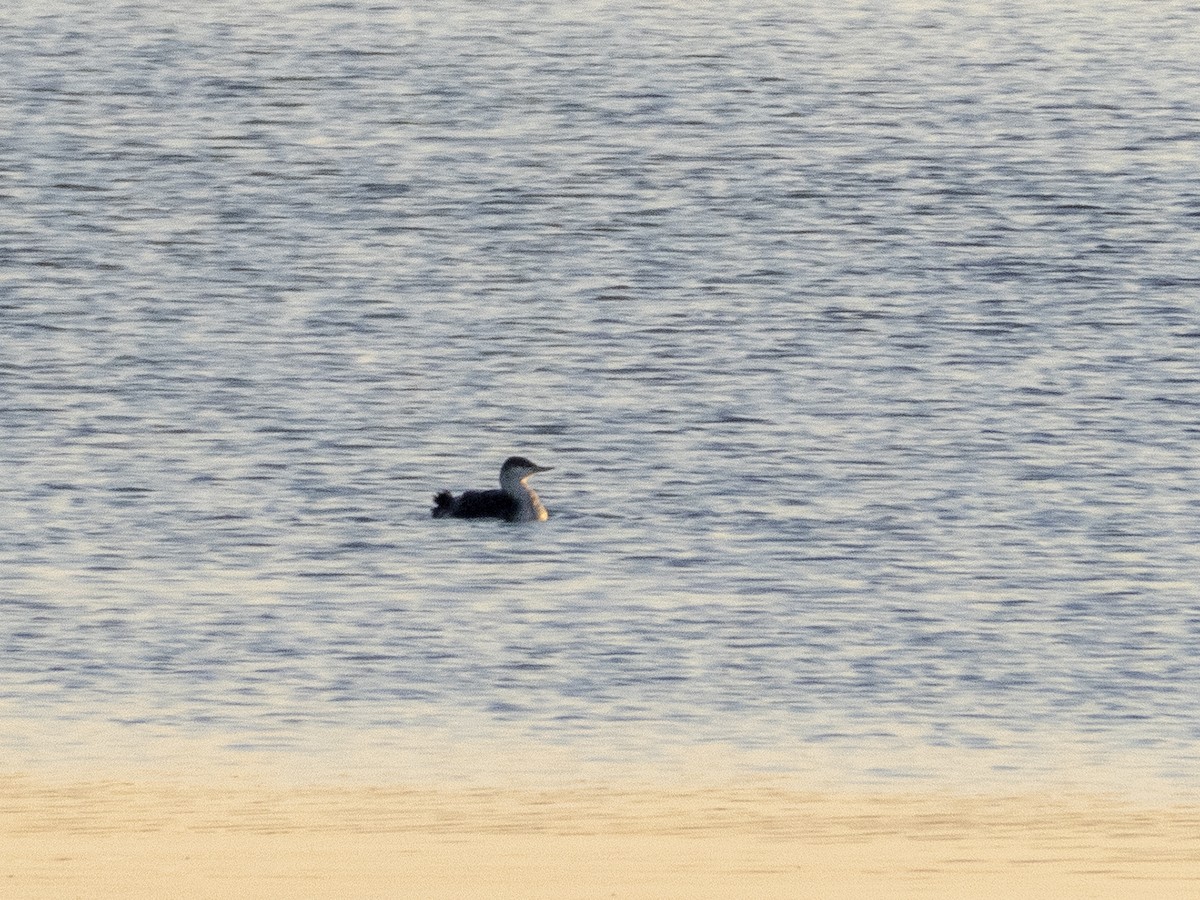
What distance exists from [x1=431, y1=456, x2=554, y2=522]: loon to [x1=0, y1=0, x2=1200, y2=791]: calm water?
0.12 m

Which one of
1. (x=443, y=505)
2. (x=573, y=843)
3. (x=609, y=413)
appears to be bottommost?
(x=609, y=413)

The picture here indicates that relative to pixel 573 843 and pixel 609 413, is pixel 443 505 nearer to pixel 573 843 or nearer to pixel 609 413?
pixel 609 413

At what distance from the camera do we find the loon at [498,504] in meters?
16.2

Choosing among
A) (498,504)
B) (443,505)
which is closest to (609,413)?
(443,505)

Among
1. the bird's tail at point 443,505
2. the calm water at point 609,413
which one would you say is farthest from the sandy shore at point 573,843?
the bird's tail at point 443,505

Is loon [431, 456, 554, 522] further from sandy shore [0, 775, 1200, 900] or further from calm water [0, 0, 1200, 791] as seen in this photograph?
sandy shore [0, 775, 1200, 900]

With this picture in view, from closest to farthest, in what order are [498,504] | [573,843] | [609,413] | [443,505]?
1. [573,843]
2. [498,504]
3. [443,505]
4. [609,413]

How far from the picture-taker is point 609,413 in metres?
19.1

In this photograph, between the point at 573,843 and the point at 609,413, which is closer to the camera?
the point at 573,843

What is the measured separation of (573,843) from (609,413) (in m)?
9.61

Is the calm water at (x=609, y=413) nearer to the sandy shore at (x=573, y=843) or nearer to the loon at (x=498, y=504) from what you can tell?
the loon at (x=498, y=504)

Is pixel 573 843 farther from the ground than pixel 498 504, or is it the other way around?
pixel 573 843

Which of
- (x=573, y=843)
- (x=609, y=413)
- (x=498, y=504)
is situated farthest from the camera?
(x=609, y=413)

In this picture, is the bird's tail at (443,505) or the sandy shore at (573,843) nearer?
the sandy shore at (573,843)
